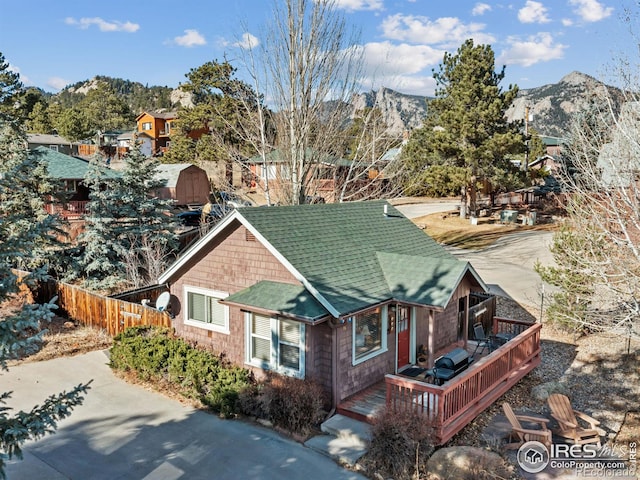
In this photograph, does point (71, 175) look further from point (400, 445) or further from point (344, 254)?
point (400, 445)

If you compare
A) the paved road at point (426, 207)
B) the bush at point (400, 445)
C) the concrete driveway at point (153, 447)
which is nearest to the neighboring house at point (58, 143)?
the paved road at point (426, 207)

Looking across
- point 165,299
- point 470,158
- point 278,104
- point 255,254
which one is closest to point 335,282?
point 255,254

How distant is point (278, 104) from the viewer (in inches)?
859

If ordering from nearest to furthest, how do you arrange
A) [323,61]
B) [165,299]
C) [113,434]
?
[113,434]
[165,299]
[323,61]

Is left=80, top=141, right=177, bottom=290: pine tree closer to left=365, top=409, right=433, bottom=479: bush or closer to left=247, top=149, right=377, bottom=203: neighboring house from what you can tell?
left=247, top=149, right=377, bottom=203: neighboring house

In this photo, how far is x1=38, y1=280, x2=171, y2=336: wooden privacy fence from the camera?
16.0 metres

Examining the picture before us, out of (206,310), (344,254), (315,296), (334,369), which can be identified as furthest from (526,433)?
(206,310)

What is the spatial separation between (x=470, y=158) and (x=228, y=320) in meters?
26.0

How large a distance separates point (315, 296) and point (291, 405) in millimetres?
2389

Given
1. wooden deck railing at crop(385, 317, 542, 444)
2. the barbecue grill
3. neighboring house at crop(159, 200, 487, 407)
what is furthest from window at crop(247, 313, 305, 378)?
the barbecue grill

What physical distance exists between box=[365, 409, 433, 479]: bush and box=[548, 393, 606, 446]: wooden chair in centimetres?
311

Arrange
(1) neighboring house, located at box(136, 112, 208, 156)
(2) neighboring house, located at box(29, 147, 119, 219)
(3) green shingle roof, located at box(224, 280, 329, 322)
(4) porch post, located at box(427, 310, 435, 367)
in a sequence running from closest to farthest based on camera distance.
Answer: (3) green shingle roof, located at box(224, 280, 329, 322), (4) porch post, located at box(427, 310, 435, 367), (2) neighboring house, located at box(29, 147, 119, 219), (1) neighboring house, located at box(136, 112, 208, 156)

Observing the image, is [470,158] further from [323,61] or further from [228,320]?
[228,320]

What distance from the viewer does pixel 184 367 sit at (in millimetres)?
12852
